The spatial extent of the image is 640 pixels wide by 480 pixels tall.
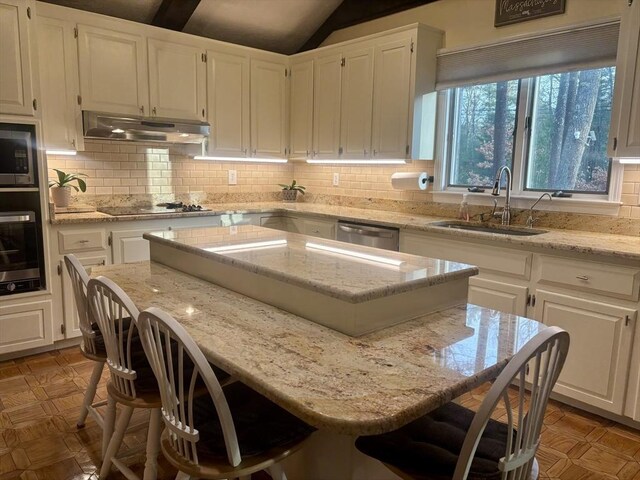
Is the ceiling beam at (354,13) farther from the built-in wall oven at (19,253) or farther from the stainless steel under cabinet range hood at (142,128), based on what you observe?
the built-in wall oven at (19,253)

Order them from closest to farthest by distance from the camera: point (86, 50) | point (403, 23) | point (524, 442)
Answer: point (524, 442) < point (86, 50) < point (403, 23)

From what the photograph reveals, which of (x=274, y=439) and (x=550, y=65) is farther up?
(x=550, y=65)

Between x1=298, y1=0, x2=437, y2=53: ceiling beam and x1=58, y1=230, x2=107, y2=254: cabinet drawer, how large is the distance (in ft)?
9.33

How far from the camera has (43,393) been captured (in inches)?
109

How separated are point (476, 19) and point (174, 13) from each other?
2.37 metres

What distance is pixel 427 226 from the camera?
127 inches

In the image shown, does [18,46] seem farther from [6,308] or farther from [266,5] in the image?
[266,5]

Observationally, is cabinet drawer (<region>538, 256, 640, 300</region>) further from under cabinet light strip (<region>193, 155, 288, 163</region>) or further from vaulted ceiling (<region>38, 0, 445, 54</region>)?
under cabinet light strip (<region>193, 155, 288, 163</region>)

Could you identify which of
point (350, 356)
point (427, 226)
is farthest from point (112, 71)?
point (350, 356)

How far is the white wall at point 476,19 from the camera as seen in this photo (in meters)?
2.99

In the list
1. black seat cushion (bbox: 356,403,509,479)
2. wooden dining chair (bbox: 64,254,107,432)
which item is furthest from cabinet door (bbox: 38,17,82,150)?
black seat cushion (bbox: 356,403,509,479)

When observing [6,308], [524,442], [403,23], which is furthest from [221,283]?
[403,23]

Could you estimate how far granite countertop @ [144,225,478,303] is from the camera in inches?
60.2

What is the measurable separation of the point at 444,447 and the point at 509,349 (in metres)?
0.34
